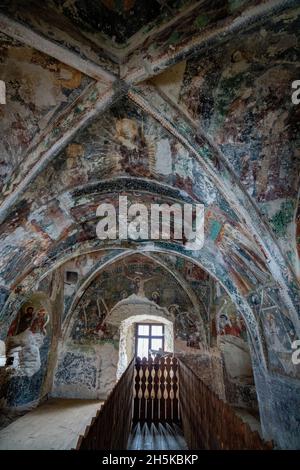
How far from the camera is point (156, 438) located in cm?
644

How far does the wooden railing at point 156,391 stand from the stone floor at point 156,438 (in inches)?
15.0

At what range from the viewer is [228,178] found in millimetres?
4211

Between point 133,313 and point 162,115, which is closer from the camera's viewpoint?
point 162,115

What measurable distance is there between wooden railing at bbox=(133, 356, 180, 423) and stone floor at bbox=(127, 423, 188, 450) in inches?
15.0

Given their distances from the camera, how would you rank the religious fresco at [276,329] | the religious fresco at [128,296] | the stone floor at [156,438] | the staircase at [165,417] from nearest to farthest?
the staircase at [165,417], the religious fresco at [276,329], the stone floor at [156,438], the religious fresco at [128,296]

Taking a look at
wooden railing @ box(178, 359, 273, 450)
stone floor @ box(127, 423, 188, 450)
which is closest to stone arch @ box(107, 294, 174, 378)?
stone floor @ box(127, 423, 188, 450)

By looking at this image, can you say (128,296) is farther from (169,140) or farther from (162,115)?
(162,115)

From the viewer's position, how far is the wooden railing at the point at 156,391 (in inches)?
316

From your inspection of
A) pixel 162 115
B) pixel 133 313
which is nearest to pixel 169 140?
pixel 162 115

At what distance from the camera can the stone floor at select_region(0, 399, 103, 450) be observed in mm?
5484

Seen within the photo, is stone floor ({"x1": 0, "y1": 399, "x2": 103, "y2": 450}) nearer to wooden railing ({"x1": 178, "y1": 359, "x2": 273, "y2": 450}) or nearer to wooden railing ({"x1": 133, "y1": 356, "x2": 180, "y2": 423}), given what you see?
wooden railing ({"x1": 133, "y1": 356, "x2": 180, "y2": 423})

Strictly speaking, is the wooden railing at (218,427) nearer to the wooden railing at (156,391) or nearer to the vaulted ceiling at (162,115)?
the vaulted ceiling at (162,115)

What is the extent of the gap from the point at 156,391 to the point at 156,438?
6.07ft

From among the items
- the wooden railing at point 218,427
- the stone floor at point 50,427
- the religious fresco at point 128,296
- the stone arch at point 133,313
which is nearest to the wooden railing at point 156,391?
the stone floor at point 50,427
